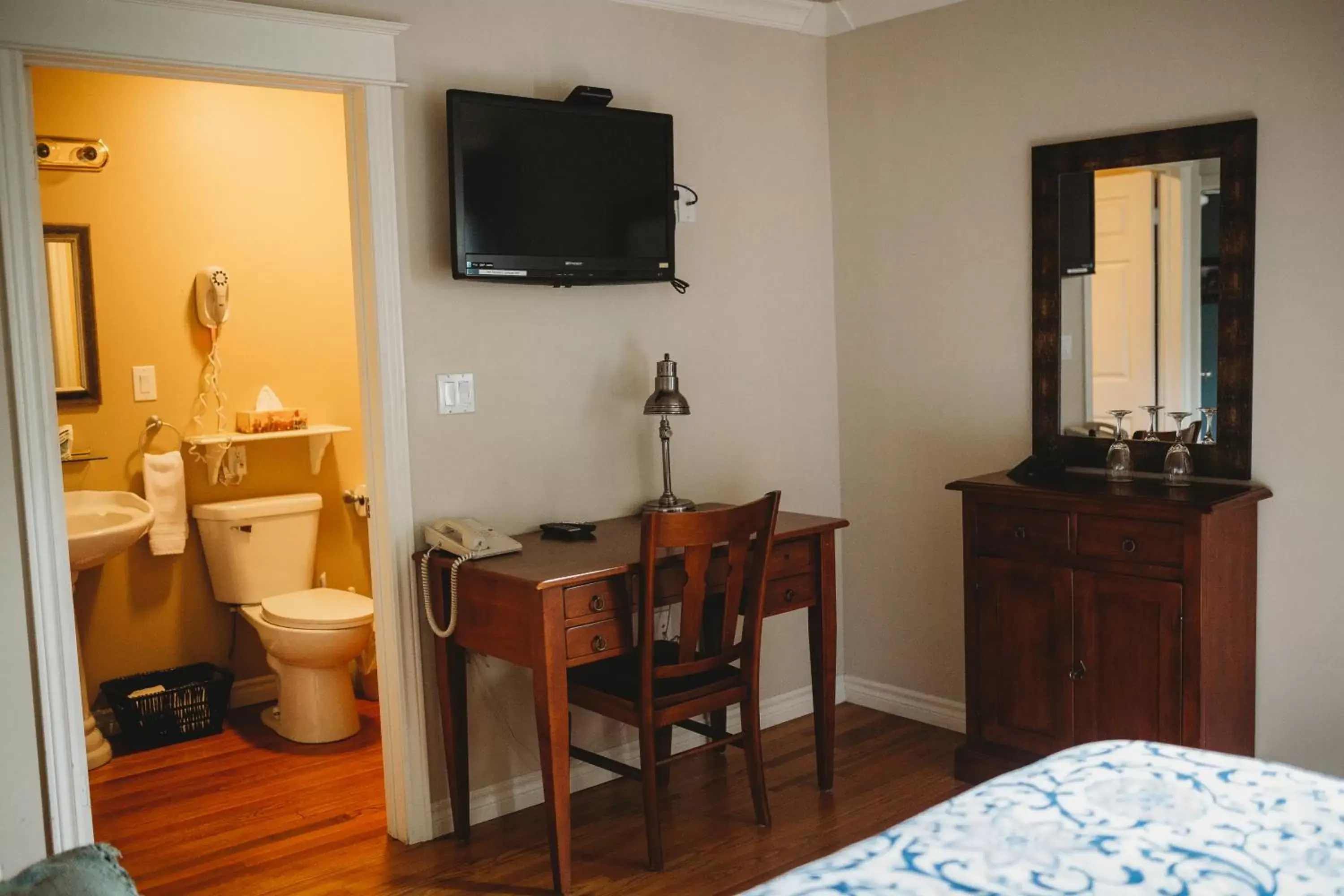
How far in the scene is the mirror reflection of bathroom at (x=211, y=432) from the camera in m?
4.06

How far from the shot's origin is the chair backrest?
9.62 feet

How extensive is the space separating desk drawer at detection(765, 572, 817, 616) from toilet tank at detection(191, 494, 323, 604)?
6.60 ft

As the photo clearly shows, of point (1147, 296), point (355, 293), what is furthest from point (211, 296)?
point (1147, 296)

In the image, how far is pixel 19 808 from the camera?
8.87 ft

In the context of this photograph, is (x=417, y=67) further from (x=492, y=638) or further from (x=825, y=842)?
(x=825, y=842)

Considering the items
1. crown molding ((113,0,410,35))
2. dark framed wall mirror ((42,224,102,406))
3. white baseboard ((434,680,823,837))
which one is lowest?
white baseboard ((434,680,823,837))

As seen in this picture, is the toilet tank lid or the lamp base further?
the toilet tank lid

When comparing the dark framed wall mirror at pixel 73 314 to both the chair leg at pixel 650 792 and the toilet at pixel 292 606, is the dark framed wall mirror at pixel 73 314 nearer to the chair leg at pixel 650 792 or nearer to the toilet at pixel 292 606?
the toilet at pixel 292 606

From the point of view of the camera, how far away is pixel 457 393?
3342 mm

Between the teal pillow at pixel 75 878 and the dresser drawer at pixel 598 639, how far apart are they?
180 cm

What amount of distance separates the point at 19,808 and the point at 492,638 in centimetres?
113

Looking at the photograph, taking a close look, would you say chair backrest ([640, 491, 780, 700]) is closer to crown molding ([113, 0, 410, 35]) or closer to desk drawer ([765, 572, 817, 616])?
desk drawer ([765, 572, 817, 616])

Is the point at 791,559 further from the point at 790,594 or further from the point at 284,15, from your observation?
the point at 284,15

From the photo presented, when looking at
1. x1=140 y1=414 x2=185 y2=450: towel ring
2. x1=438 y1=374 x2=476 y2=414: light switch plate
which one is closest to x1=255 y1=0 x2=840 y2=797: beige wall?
x1=438 y1=374 x2=476 y2=414: light switch plate
